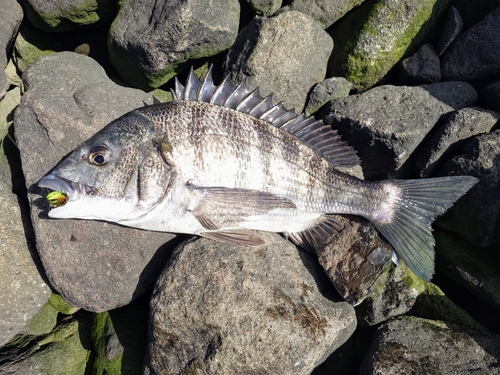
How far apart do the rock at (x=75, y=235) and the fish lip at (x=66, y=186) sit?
0.58m

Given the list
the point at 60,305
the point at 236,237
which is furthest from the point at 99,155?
the point at 60,305

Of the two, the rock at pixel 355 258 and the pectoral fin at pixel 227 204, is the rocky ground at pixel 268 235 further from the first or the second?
the pectoral fin at pixel 227 204

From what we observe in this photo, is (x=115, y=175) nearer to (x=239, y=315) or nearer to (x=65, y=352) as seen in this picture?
(x=239, y=315)

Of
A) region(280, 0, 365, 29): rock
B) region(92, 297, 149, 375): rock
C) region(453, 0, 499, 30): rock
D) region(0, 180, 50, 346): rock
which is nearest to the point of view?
region(0, 180, 50, 346): rock

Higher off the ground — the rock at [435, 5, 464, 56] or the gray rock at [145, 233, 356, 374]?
the rock at [435, 5, 464, 56]

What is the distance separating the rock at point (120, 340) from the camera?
134 inches

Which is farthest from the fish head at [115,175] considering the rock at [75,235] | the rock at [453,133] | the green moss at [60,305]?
the rock at [453,133]

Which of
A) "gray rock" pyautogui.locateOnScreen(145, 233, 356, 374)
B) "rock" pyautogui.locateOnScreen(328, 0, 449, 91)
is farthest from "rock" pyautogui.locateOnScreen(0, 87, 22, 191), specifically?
"rock" pyautogui.locateOnScreen(328, 0, 449, 91)

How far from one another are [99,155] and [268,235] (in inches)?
62.2

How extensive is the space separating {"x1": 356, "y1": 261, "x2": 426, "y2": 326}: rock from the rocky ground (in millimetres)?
13

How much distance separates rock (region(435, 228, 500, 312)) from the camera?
11.3 feet

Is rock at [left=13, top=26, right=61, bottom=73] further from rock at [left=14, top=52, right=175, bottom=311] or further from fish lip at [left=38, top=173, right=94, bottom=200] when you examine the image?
fish lip at [left=38, top=173, right=94, bottom=200]

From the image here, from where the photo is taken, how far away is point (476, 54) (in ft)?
12.5

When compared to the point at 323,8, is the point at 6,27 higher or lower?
lower
